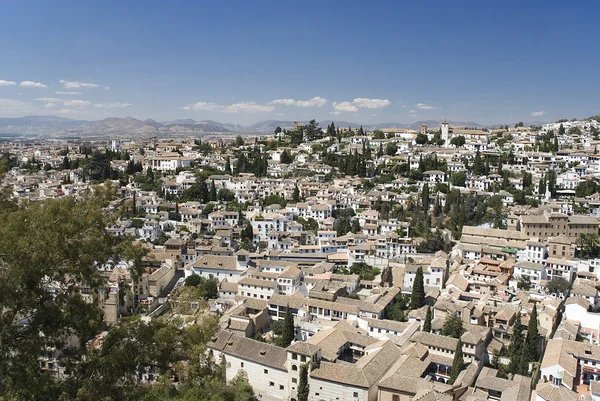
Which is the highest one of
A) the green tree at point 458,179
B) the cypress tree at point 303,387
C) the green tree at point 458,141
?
the green tree at point 458,141

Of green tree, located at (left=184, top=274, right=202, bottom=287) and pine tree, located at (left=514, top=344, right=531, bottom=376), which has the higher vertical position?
green tree, located at (left=184, top=274, right=202, bottom=287)

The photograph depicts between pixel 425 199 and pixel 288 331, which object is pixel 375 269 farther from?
pixel 425 199

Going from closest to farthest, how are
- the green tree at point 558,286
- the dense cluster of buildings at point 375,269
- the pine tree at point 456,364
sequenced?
the dense cluster of buildings at point 375,269 → the pine tree at point 456,364 → the green tree at point 558,286

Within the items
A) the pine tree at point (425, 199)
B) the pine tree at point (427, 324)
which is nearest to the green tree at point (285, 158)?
the pine tree at point (425, 199)

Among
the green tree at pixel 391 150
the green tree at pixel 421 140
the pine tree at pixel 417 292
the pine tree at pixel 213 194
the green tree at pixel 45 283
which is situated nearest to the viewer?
the green tree at pixel 45 283

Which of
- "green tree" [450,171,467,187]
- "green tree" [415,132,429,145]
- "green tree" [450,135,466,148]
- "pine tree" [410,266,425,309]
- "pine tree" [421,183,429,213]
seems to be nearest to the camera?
"pine tree" [410,266,425,309]

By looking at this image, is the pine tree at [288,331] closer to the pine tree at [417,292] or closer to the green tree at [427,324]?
the green tree at [427,324]

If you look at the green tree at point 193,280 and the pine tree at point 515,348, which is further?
the green tree at point 193,280

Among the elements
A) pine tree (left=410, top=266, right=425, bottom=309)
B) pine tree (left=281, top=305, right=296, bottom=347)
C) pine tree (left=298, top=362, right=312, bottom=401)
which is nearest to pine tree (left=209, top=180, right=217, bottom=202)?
pine tree (left=410, top=266, right=425, bottom=309)

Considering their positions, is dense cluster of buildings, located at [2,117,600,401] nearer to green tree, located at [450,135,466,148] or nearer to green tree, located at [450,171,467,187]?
green tree, located at [450,171,467,187]

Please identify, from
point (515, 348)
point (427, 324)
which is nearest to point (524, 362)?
point (515, 348)

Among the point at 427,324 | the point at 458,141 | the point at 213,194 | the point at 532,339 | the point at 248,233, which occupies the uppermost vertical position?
the point at 458,141
